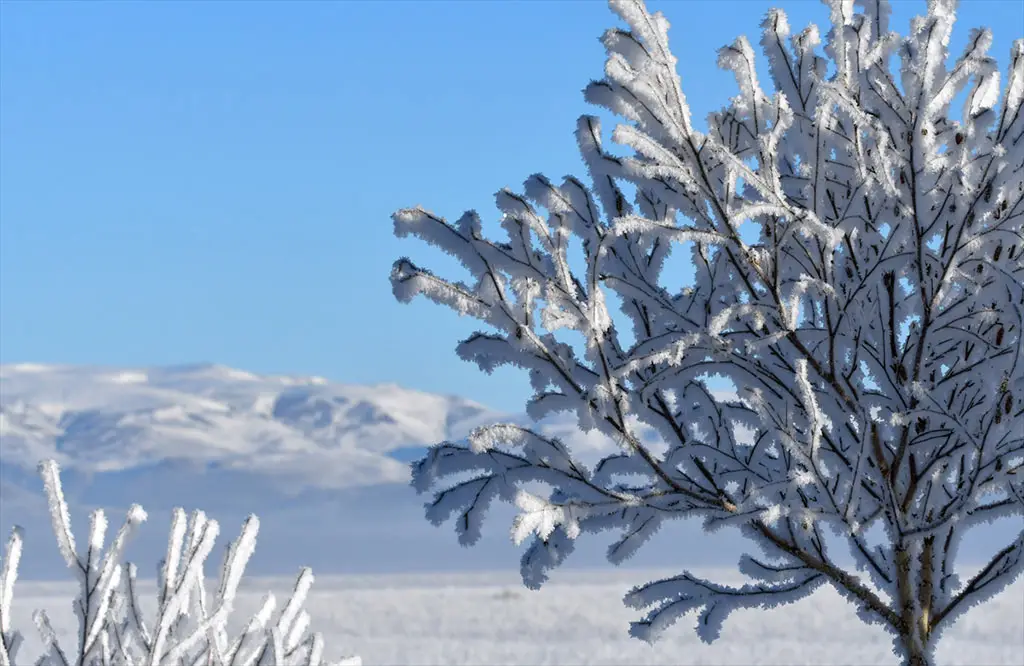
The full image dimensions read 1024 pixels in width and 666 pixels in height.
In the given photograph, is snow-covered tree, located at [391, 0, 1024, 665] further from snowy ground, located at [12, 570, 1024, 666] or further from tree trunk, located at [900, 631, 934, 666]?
→ snowy ground, located at [12, 570, 1024, 666]

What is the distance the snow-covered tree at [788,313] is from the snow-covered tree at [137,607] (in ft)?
2.73

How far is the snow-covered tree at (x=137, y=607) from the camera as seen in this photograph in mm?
3117

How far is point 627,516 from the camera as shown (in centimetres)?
414

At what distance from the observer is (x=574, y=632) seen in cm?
1240

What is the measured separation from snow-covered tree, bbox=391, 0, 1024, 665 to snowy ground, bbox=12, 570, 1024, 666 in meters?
6.93

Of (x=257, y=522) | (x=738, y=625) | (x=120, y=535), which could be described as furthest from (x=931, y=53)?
(x=738, y=625)

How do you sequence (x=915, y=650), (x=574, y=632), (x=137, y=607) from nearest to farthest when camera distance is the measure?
(x=137, y=607), (x=915, y=650), (x=574, y=632)

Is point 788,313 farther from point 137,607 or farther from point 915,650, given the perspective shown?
point 137,607

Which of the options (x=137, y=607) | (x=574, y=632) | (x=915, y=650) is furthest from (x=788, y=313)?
(x=574, y=632)

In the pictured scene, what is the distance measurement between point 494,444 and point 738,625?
9706 millimetres

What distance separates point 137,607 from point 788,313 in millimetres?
2444

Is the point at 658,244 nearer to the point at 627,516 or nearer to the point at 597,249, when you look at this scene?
the point at 597,249

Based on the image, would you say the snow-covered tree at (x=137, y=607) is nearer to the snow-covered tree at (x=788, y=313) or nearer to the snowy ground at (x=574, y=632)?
the snow-covered tree at (x=788, y=313)

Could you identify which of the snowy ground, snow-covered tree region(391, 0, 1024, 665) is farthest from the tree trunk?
the snowy ground
